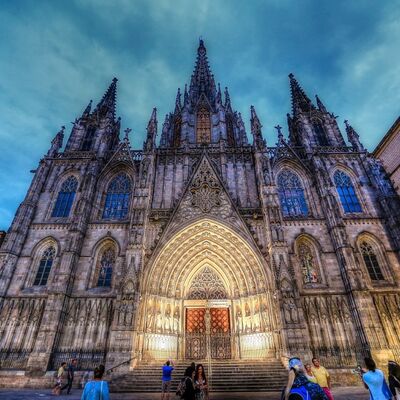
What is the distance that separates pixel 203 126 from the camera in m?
24.5

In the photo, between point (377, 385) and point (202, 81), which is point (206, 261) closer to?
point (377, 385)

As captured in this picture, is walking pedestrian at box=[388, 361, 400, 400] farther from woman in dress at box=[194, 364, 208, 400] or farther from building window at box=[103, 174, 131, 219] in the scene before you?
building window at box=[103, 174, 131, 219]

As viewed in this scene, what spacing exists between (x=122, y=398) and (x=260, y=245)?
1006 centimetres

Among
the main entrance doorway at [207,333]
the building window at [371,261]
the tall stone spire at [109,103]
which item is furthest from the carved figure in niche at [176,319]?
the tall stone spire at [109,103]

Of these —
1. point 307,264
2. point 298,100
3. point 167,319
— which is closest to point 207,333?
point 167,319

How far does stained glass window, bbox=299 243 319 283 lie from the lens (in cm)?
1540

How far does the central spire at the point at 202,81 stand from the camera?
90.9 ft

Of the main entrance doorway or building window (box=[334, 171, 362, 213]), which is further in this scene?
building window (box=[334, 171, 362, 213])

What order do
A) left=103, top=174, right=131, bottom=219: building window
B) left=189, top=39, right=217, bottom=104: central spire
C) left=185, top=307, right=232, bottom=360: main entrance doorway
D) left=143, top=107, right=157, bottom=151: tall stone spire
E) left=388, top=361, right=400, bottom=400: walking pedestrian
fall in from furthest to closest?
left=189, top=39, right=217, bottom=104: central spire
left=143, top=107, right=157, bottom=151: tall stone spire
left=103, top=174, right=131, bottom=219: building window
left=185, top=307, right=232, bottom=360: main entrance doorway
left=388, top=361, right=400, bottom=400: walking pedestrian

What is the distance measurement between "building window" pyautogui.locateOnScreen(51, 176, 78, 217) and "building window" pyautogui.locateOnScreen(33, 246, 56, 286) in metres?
2.68

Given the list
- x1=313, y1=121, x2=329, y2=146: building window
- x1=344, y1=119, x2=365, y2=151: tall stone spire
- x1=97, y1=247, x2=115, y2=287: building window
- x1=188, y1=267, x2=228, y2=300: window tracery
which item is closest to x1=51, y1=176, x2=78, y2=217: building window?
x1=97, y1=247, x2=115, y2=287: building window

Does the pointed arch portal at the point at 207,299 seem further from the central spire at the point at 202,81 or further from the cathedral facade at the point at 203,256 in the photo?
the central spire at the point at 202,81

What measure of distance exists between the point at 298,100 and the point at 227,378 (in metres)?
24.8

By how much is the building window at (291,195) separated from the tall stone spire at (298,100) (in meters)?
8.46
